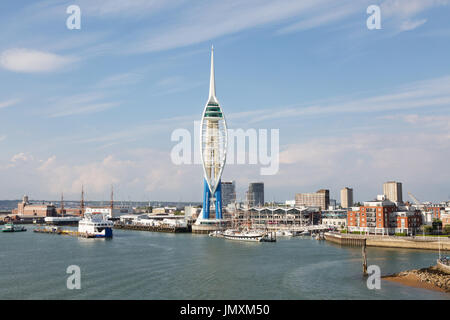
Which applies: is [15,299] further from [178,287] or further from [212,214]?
[212,214]

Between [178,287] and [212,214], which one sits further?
[212,214]

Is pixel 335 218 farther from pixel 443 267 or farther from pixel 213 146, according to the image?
pixel 443 267

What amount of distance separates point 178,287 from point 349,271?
12834 mm

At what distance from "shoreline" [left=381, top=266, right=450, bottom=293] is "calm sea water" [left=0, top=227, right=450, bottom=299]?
111cm

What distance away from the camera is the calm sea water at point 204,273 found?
24016mm

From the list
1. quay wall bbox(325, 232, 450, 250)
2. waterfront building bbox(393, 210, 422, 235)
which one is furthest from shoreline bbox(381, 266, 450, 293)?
waterfront building bbox(393, 210, 422, 235)

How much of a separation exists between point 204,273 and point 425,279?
14218 mm

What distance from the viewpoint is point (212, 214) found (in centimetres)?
8431

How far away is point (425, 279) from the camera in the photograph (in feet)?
87.9

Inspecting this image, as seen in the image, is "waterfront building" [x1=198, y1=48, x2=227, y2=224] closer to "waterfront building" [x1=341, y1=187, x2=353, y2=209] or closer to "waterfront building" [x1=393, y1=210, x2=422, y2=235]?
"waterfront building" [x1=393, y1=210, x2=422, y2=235]

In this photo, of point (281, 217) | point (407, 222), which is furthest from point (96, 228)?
point (407, 222)

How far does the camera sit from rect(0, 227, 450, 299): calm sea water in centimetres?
2402
